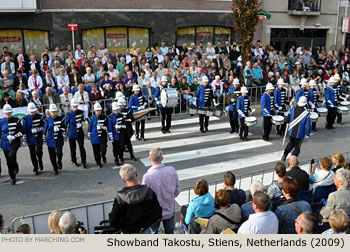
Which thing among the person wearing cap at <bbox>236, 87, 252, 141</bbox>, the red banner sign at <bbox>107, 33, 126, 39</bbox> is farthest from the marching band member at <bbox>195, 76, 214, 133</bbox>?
the red banner sign at <bbox>107, 33, 126, 39</bbox>

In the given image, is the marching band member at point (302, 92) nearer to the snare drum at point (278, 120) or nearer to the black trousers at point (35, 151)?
the snare drum at point (278, 120)

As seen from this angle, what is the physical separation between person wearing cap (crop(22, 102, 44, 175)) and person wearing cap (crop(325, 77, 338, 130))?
1002cm

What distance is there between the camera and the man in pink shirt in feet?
20.3

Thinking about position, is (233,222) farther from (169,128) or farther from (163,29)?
(163,29)

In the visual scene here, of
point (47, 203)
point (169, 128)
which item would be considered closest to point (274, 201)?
point (47, 203)

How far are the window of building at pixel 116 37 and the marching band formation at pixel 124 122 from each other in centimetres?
872

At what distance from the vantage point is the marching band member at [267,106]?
42.8ft

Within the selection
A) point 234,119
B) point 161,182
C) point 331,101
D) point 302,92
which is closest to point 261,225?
point 161,182

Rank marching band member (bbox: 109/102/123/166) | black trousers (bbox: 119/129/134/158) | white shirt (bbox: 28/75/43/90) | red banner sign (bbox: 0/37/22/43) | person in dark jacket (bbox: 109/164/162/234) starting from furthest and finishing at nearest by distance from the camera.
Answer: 1. red banner sign (bbox: 0/37/22/43)
2. white shirt (bbox: 28/75/43/90)
3. black trousers (bbox: 119/129/134/158)
4. marching band member (bbox: 109/102/123/166)
5. person in dark jacket (bbox: 109/164/162/234)

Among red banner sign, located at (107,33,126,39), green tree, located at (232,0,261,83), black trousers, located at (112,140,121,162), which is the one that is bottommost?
black trousers, located at (112,140,121,162)

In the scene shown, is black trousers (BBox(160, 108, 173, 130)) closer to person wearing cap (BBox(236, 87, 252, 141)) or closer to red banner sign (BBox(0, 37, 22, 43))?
person wearing cap (BBox(236, 87, 252, 141))

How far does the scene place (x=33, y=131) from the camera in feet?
34.3

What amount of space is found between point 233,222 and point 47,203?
5.32 meters

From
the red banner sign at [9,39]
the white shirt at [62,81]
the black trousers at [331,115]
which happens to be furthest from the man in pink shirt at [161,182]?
the red banner sign at [9,39]
